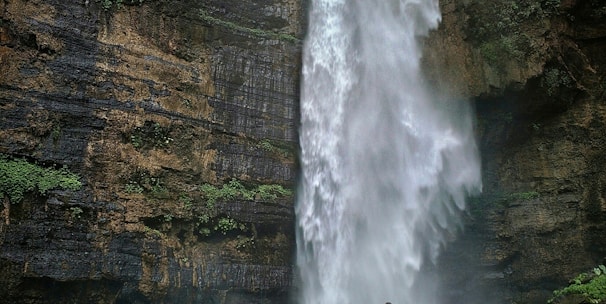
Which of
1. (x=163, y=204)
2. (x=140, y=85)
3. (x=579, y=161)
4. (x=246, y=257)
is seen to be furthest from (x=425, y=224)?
(x=140, y=85)

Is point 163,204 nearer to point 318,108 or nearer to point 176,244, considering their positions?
point 176,244

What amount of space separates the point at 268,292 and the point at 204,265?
58.9 inches

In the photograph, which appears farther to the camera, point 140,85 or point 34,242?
point 140,85

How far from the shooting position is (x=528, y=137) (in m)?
12.1

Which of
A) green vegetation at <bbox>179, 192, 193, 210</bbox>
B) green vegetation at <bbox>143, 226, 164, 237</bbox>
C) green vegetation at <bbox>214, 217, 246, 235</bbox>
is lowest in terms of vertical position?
green vegetation at <bbox>143, 226, 164, 237</bbox>

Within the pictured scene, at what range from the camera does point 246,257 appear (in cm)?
985

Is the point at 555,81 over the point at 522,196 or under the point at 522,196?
over

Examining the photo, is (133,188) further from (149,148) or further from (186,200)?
(186,200)

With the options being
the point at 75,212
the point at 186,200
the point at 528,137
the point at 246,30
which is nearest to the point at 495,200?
the point at 528,137

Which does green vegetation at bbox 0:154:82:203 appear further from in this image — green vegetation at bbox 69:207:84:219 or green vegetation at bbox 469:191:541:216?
green vegetation at bbox 469:191:541:216

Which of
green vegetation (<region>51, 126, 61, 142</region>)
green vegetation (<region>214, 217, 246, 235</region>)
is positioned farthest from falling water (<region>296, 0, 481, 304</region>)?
green vegetation (<region>51, 126, 61, 142</region>)

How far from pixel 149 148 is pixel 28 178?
2219 millimetres

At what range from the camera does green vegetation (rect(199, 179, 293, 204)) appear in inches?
389

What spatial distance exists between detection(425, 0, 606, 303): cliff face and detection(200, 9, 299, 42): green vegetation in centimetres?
393
